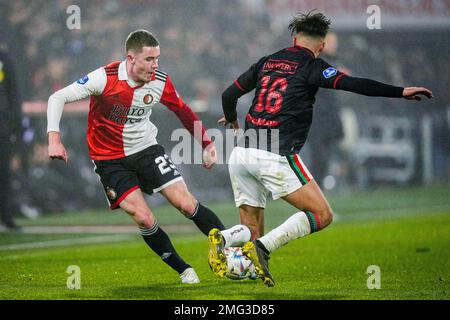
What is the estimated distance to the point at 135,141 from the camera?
23.4 feet

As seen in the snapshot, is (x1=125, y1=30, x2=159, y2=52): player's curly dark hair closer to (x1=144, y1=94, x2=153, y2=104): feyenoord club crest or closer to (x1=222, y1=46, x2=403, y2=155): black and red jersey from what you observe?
(x1=144, y1=94, x2=153, y2=104): feyenoord club crest

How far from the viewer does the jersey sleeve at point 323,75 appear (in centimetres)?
637

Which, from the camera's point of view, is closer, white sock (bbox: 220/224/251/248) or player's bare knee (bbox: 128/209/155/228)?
white sock (bbox: 220/224/251/248)

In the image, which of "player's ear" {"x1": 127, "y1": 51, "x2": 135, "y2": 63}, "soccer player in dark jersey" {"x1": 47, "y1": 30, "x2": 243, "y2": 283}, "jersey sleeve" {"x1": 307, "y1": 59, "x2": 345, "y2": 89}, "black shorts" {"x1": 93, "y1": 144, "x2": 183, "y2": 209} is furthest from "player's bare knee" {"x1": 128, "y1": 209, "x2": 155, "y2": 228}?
"jersey sleeve" {"x1": 307, "y1": 59, "x2": 345, "y2": 89}

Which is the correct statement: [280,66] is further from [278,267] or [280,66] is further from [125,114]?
[278,267]

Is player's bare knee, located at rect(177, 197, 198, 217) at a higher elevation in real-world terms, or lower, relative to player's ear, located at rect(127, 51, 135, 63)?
lower

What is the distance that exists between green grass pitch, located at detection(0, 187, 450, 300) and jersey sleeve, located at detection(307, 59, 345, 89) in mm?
1483

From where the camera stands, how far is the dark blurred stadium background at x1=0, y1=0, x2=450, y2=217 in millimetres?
14781

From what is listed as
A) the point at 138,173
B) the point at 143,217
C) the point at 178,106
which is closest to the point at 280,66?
the point at 178,106

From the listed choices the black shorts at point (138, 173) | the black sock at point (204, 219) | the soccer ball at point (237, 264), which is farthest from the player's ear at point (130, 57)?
the soccer ball at point (237, 264)

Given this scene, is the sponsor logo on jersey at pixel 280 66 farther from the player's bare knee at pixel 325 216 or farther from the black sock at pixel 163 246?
the black sock at pixel 163 246

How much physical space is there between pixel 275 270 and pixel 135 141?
1.90m

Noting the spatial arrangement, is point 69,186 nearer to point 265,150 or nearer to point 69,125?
point 69,125
